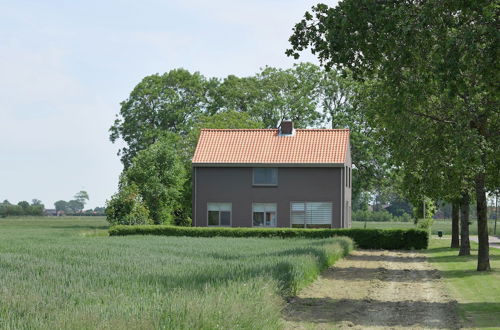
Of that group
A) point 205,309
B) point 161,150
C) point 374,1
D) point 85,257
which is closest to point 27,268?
point 85,257

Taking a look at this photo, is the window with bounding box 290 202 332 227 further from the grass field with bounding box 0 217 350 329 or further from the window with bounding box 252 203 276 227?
the grass field with bounding box 0 217 350 329

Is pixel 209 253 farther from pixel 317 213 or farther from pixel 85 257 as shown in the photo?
pixel 317 213

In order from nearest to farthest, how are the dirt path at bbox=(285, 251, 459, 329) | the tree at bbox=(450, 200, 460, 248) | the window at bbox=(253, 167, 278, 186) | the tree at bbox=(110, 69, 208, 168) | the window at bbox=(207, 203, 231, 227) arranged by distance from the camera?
the dirt path at bbox=(285, 251, 459, 329) → the tree at bbox=(450, 200, 460, 248) → the window at bbox=(253, 167, 278, 186) → the window at bbox=(207, 203, 231, 227) → the tree at bbox=(110, 69, 208, 168)

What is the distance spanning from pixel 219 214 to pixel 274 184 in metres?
4.64

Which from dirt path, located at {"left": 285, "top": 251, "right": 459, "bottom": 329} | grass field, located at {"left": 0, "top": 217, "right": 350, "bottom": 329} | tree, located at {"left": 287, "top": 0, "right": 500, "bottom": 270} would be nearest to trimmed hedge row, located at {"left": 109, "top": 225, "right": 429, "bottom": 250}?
dirt path, located at {"left": 285, "top": 251, "right": 459, "bottom": 329}

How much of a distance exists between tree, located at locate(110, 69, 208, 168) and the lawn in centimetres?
4552

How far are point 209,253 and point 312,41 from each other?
35.3 ft

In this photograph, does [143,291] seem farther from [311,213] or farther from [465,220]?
[311,213]

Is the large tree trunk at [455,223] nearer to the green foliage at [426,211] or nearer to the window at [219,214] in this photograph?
the green foliage at [426,211]

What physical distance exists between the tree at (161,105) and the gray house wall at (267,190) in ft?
75.2

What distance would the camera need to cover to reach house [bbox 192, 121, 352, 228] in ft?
174

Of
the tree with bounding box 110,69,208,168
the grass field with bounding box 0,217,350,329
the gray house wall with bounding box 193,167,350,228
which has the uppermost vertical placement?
the tree with bounding box 110,69,208,168

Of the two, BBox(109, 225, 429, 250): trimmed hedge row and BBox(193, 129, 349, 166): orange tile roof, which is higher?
BBox(193, 129, 349, 166): orange tile roof

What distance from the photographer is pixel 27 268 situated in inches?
734
